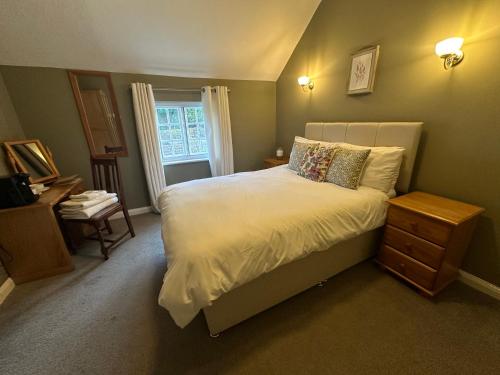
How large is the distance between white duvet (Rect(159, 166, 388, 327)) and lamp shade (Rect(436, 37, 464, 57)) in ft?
3.79

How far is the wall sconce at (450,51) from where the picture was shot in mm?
1488

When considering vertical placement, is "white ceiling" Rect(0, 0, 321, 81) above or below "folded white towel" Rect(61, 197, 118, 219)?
above

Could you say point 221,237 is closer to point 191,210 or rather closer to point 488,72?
point 191,210

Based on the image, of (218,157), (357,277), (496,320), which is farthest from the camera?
(218,157)

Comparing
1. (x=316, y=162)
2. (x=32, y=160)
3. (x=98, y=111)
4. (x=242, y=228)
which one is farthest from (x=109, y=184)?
(x=316, y=162)

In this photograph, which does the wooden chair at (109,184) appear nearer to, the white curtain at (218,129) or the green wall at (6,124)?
the green wall at (6,124)

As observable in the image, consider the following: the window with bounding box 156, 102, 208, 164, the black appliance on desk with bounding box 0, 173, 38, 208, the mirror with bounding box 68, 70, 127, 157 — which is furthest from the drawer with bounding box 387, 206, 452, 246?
the mirror with bounding box 68, 70, 127, 157

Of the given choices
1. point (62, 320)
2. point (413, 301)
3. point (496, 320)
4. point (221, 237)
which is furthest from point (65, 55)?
point (496, 320)

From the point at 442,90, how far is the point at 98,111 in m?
3.84

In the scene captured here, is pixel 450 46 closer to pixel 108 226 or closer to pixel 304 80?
pixel 304 80

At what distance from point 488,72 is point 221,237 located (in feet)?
7.22

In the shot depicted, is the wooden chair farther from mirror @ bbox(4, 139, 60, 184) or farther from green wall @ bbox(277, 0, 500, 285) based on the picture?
green wall @ bbox(277, 0, 500, 285)

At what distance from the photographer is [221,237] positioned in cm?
121

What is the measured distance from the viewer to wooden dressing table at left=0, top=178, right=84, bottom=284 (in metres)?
1.77
